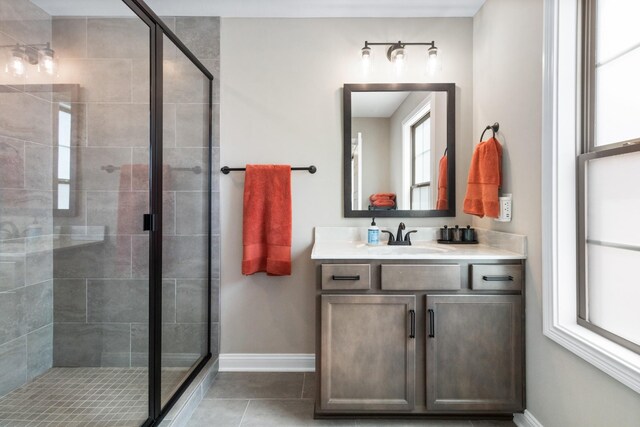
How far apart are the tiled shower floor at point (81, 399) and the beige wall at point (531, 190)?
1.85 metres

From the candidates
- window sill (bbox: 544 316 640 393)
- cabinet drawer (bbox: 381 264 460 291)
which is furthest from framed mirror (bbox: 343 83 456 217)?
window sill (bbox: 544 316 640 393)

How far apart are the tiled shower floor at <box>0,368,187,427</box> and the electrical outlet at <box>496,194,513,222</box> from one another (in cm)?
200

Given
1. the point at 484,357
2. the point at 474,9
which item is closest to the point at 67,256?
the point at 484,357

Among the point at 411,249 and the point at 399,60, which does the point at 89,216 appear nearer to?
the point at 411,249

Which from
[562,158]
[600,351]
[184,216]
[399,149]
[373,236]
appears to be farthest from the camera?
[399,149]

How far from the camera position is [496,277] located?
165 cm

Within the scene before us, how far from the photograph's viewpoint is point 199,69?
82.9 inches

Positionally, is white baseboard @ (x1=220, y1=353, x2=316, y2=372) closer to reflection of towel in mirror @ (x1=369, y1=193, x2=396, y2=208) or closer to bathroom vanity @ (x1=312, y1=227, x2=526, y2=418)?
bathroom vanity @ (x1=312, y1=227, x2=526, y2=418)

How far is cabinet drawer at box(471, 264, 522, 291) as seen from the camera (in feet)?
5.40

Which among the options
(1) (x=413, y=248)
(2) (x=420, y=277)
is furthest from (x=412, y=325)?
(1) (x=413, y=248)

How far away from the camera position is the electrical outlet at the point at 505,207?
181cm

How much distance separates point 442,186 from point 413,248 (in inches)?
20.7

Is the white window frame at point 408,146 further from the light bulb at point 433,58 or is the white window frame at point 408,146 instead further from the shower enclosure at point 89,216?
the shower enclosure at point 89,216

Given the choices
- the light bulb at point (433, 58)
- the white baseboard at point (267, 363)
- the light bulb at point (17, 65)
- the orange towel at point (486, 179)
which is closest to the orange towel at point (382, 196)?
the orange towel at point (486, 179)
